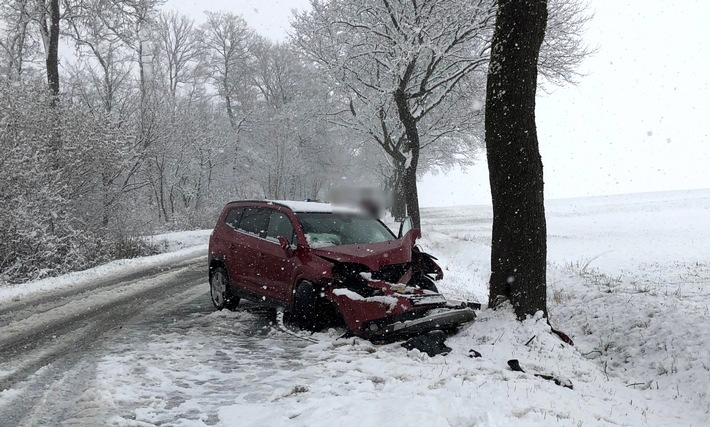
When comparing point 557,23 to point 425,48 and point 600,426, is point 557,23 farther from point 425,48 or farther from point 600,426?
point 600,426

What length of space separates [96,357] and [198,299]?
365 cm

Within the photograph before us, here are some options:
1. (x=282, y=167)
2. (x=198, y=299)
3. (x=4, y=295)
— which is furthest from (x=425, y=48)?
(x=282, y=167)

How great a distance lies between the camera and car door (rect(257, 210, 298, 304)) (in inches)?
272

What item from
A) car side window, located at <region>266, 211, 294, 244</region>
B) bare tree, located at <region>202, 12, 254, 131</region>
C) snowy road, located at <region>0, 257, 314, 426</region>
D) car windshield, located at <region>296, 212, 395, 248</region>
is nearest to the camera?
snowy road, located at <region>0, 257, 314, 426</region>

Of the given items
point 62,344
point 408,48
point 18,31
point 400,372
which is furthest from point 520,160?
point 18,31

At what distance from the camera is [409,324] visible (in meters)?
5.64

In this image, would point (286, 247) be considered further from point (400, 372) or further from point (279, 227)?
point (400, 372)

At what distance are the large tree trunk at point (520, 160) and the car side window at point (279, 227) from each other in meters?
2.97

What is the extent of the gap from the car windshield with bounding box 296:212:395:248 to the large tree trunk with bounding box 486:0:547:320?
1.98 meters

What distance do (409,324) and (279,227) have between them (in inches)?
108

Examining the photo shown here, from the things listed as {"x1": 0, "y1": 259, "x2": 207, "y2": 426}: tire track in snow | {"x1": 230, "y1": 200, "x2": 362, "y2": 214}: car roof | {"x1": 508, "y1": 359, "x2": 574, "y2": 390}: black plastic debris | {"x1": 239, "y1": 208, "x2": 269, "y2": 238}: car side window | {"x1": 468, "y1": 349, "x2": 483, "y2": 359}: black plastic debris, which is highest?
{"x1": 230, "y1": 200, "x2": 362, "y2": 214}: car roof

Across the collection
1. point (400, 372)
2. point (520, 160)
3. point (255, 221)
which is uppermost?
point (520, 160)

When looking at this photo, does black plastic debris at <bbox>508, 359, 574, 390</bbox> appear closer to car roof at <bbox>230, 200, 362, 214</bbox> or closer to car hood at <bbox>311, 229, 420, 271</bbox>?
car hood at <bbox>311, 229, 420, 271</bbox>

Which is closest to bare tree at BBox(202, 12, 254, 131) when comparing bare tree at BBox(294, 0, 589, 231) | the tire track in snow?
bare tree at BBox(294, 0, 589, 231)
